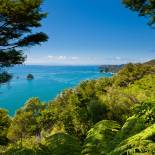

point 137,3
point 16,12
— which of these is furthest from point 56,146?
point 137,3

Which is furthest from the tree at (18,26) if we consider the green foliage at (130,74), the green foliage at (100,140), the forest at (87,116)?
the green foliage at (130,74)

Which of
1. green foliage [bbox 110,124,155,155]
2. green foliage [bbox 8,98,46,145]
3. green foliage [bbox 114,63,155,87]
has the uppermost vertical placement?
green foliage [bbox 110,124,155,155]

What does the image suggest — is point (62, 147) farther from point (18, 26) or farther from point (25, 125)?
point (25, 125)

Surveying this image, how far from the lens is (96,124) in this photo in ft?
21.0

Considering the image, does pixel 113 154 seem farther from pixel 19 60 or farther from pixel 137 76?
pixel 137 76

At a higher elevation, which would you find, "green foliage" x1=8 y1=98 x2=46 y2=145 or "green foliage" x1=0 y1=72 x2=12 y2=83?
"green foliage" x1=0 y1=72 x2=12 y2=83

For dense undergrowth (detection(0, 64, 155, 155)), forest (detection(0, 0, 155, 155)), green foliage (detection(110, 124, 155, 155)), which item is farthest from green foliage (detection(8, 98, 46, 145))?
green foliage (detection(110, 124, 155, 155))

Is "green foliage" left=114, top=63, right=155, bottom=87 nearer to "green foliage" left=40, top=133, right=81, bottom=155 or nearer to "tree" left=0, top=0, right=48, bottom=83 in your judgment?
"tree" left=0, top=0, right=48, bottom=83

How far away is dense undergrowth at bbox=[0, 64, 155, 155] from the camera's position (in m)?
4.96

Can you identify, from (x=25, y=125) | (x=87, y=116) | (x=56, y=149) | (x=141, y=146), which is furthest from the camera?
(x=25, y=125)

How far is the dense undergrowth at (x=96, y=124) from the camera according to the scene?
16.3ft

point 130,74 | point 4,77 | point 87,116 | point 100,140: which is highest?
point 4,77

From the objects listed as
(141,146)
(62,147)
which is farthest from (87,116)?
(141,146)

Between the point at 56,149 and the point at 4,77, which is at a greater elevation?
the point at 4,77
